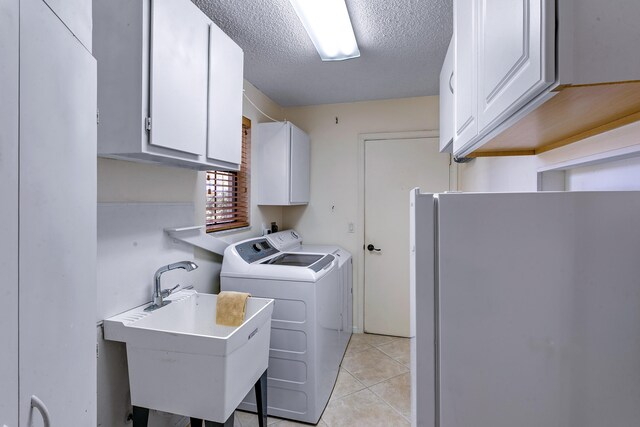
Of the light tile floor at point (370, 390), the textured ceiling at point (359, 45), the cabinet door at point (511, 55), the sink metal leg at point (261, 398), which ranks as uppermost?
the textured ceiling at point (359, 45)

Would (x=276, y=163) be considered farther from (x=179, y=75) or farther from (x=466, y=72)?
(x=466, y=72)

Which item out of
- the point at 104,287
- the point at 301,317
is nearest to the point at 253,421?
the point at 301,317

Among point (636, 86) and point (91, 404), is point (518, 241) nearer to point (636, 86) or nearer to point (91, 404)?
point (636, 86)

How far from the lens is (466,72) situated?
1134 millimetres

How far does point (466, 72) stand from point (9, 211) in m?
1.32

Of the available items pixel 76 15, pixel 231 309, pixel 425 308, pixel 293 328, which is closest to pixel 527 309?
pixel 425 308

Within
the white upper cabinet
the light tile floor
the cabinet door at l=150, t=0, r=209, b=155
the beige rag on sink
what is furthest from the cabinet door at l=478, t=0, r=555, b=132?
the light tile floor

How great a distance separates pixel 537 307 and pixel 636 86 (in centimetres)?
47

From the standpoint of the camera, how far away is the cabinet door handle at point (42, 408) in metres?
→ 0.54

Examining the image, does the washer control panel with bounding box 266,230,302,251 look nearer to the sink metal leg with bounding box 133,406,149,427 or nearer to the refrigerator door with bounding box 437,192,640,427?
the sink metal leg with bounding box 133,406,149,427

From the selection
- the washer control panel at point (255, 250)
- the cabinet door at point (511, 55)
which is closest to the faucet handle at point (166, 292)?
the washer control panel at point (255, 250)

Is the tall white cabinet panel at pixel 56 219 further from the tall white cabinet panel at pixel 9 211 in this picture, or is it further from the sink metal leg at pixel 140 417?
the sink metal leg at pixel 140 417

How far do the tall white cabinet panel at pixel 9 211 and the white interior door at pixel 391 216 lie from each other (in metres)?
2.96

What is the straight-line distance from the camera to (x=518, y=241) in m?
0.72
